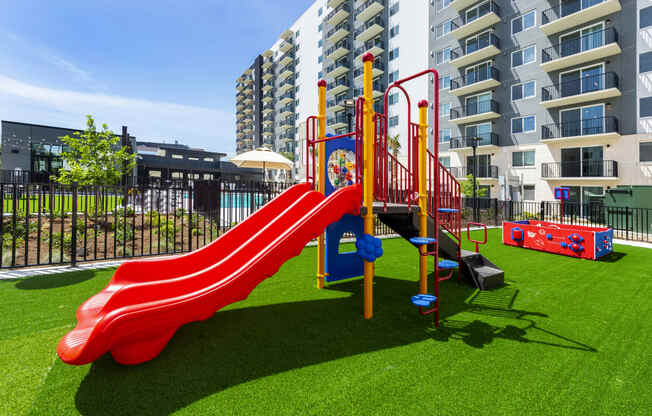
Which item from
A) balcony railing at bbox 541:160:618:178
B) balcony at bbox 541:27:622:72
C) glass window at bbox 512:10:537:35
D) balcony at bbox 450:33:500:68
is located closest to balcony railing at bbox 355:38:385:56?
balcony at bbox 450:33:500:68

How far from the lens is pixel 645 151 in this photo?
17453mm

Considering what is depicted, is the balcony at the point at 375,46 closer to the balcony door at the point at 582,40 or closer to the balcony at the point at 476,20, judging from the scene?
the balcony at the point at 476,20

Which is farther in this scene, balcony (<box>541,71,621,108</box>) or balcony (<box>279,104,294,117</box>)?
balcony (<box>279,104,294,117</box>)

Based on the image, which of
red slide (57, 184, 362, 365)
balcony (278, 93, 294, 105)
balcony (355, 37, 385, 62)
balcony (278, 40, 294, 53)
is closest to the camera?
red slide (57, 184, 362, 365)

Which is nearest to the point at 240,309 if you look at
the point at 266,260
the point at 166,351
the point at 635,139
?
the point at 166,351

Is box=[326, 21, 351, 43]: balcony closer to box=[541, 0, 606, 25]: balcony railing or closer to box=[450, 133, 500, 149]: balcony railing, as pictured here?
box=[450, 133, 500, 149]: balcony railing

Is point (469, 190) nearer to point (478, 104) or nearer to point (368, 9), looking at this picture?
point (478, 104)

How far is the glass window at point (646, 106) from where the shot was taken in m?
17.3

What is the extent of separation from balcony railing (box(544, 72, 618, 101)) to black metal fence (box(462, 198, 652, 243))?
26.6 feet

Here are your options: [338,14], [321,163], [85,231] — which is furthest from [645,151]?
[338,14]

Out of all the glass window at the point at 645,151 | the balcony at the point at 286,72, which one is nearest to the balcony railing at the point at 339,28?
the balcony at the point at 286,72

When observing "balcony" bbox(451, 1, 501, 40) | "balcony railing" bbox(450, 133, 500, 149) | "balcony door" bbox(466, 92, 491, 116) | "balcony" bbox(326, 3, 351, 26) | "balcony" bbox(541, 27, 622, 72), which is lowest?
"balcony railing" bbox(450, 133, 500, 149)

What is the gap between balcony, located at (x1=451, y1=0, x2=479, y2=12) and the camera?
25.5m

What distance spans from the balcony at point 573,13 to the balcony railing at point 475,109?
5.82m
